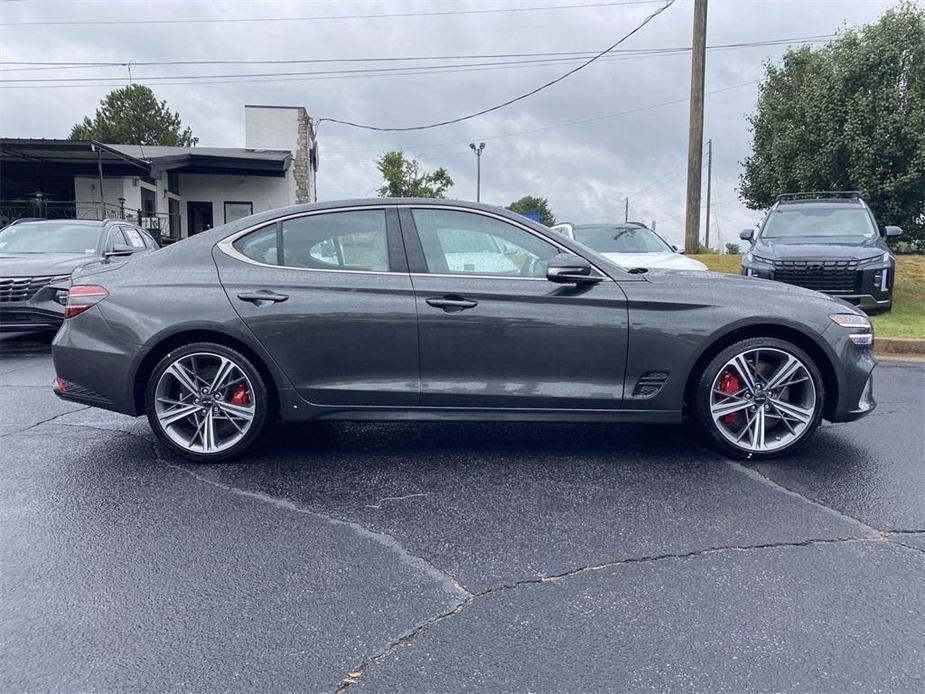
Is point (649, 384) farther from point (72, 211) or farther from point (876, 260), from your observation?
point (72, 211)

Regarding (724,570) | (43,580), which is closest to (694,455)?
(724,570)

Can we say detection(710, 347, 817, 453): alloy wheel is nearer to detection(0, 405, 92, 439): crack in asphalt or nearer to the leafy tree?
detection(0, 405, 92, 439): crack in asphalt

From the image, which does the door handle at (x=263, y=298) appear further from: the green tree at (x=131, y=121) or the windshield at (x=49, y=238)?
the green tree at (x=131, y=121)

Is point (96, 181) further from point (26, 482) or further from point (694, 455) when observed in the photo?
point (694, 455)

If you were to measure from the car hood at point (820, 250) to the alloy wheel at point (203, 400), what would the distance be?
8.09 meters

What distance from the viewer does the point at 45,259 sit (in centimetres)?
910

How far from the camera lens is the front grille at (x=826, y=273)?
9773mm

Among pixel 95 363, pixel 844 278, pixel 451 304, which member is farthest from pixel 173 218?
pixel 451 304

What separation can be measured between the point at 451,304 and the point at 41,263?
6805 millimetres

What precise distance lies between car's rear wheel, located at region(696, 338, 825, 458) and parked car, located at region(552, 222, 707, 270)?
6279 mm

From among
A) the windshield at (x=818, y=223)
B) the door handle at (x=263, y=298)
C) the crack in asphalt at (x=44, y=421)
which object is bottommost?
the crack in asphalt at (x=44, y=421)

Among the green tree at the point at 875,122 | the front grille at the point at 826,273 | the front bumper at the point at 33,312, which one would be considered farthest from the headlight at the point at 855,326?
the green tree at the point at 875,122

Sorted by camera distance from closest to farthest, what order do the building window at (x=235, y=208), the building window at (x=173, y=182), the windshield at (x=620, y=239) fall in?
the windshield at (x=620, y=239) < the building window at (x=173, y=182) < the building window at (x=235, y=208)

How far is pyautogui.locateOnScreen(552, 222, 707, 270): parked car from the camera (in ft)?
35.9
